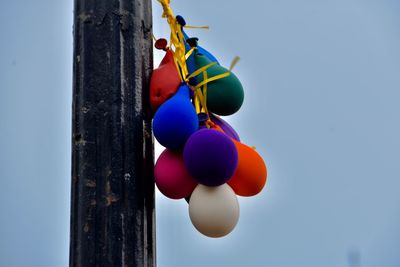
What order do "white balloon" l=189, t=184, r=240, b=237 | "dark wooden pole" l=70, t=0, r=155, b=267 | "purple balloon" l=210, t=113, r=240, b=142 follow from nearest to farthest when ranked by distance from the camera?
"dark wooden pole" l=70, t=0, r=155, b=267, "white balloon" l=189, t=184, r=240, b=237, "purple balloon" l=210, t=113, r=240, b=142

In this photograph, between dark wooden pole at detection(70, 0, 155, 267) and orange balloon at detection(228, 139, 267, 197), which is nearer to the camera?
dark wooden pole at detection(70, 0, 155, 267)

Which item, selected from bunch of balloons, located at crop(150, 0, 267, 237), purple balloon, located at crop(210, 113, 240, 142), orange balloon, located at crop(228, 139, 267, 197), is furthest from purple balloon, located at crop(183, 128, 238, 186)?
purple balloon, located at crop(210, 113, 240, 142)

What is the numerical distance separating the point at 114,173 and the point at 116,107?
0.19 metres

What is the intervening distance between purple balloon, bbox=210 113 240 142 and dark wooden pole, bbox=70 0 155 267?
0.24m

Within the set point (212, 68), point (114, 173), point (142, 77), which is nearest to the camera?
point (114, 173)

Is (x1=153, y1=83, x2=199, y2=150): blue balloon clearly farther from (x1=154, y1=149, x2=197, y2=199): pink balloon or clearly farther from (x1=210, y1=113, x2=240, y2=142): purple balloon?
(x1=210, y1=113, x2=240, y2=142): purple balloon

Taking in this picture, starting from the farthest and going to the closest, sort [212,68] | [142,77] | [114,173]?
[212,68] → [142,77] → [114,173]

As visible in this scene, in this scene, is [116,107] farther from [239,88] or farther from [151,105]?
[239,88]

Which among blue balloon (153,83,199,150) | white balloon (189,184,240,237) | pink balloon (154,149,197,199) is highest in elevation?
blue balloon (153,83,199,150)

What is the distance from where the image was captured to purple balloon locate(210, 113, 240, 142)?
180 cm

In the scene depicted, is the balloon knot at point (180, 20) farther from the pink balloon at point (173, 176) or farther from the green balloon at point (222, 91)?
the pink balloon at point (173, 176)

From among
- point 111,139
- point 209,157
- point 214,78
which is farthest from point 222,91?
point 111,139

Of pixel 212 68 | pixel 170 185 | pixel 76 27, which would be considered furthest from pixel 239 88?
pixel 76 27

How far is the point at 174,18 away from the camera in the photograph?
6.16ft
